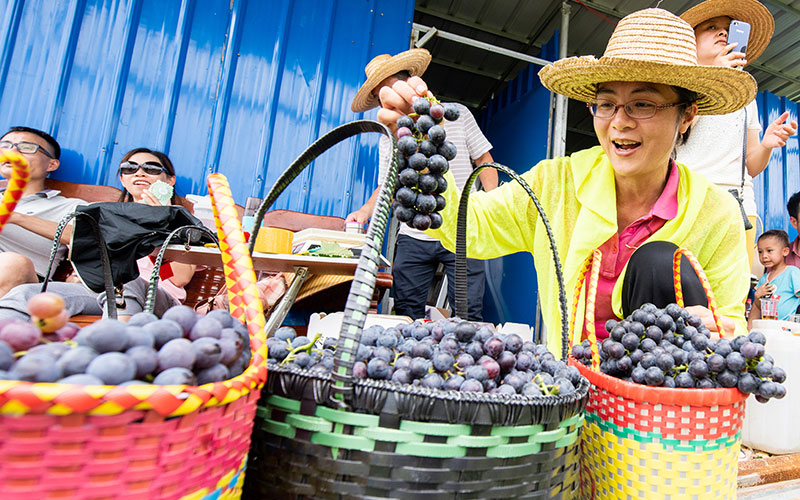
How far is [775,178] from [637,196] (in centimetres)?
559

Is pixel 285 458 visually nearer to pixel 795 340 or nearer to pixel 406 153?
pixel 406 153

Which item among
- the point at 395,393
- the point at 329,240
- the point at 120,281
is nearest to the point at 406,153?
the point at 395,393

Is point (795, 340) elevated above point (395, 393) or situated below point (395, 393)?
above

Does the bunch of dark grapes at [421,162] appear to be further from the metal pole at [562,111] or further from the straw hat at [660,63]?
the metal pole at [562,111]

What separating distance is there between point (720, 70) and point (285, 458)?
1.33 metres

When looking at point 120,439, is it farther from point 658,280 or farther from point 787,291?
point 787,291

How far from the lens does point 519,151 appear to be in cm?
453

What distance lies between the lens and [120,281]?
151 centimetres

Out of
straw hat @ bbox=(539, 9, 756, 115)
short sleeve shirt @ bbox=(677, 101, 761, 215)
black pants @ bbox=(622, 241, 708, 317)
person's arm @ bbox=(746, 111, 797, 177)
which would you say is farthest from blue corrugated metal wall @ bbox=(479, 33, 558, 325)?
black pants @ bbox=(622, 241, 708, 317)

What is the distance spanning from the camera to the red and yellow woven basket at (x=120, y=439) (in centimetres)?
28

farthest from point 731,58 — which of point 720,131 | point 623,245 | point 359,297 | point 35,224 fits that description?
point 35,224

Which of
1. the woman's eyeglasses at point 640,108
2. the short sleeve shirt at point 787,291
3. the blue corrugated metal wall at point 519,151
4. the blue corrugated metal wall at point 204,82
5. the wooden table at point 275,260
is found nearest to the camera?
the woman's eyeglasses at point 640,108

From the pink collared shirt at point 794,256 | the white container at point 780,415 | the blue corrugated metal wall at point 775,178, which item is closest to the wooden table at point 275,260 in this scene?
the white container at point 780,415

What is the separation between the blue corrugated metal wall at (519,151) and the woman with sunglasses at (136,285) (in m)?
3.01
